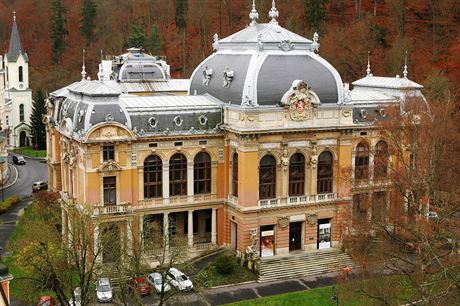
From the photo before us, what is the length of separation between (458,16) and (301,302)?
62.6 m

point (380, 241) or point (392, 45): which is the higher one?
point (392, 45)

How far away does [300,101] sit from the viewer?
186 ft

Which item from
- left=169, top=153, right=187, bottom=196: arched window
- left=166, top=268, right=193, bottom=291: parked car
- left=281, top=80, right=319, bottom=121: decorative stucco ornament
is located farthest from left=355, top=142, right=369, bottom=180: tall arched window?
left=166, top=268, right=193, bottom=291: parked car

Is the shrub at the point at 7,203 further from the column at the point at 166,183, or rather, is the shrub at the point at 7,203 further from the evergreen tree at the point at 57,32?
the evergreen tree at the point at 57,32

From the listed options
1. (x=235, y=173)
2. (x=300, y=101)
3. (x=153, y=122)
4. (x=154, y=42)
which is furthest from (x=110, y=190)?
(x=154, y=42)

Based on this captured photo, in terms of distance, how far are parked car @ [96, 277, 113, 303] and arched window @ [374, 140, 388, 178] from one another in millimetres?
21877

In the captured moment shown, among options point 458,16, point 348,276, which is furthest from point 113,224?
point 458,16

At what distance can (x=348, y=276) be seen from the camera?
42.7 meters

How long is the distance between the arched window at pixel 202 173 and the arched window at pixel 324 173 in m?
9.66

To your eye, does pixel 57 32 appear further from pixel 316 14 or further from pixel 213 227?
pixel 213 227

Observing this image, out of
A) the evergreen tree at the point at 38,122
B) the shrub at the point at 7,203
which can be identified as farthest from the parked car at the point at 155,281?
the evergreen tree at the point at 38,122

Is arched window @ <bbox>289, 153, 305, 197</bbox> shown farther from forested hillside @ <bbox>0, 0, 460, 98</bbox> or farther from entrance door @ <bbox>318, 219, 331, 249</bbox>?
forested hillside @ <bbox>0, 0, 460, 98</bbox>

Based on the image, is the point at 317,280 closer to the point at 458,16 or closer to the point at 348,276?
the point at 348,276

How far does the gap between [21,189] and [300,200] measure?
42.8m
